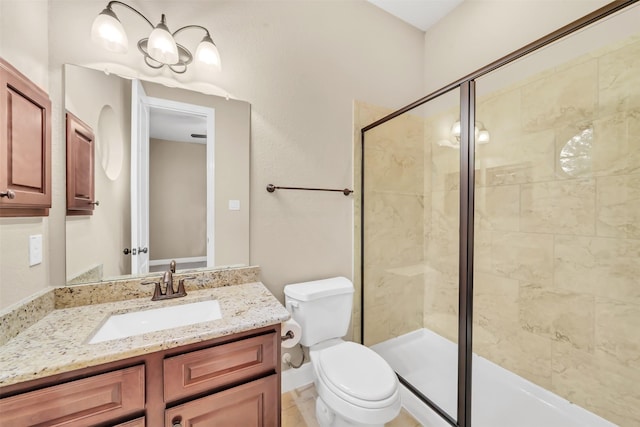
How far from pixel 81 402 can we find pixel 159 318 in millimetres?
399

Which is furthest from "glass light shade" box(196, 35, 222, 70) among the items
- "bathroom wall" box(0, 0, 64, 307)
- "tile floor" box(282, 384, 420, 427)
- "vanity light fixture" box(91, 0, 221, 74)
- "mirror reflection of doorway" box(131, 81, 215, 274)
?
"tile floor" box(282, 384, 420, 427)

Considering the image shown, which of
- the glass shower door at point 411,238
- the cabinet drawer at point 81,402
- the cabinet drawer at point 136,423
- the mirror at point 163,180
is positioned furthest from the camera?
the glass shower door at point 411,238

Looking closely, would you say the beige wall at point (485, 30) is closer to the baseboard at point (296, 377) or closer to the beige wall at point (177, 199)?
the beige wall at point (177, 199)

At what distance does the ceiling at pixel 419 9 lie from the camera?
2.02 metres

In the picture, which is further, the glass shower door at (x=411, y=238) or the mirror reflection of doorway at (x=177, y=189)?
Answer: the glass shower door at (x=411, y=238)

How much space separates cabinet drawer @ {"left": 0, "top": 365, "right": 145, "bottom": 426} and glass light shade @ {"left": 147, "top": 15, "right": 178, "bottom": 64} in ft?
4.42

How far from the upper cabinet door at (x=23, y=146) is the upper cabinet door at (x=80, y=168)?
115 mm

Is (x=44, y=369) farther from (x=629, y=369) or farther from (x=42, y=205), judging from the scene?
(x=629, y=369)

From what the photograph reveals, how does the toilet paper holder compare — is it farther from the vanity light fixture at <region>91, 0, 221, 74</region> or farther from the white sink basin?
the vanity light fixture at <region>91, 0, 221, 74</region>

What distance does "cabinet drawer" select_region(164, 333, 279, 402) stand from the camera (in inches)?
34.5

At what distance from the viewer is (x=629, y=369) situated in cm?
131

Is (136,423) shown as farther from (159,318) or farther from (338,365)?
(338,365)

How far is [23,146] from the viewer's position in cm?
90

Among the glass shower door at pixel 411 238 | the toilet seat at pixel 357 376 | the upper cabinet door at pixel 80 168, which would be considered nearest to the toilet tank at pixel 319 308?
the toilet seat at pixel 357 376
